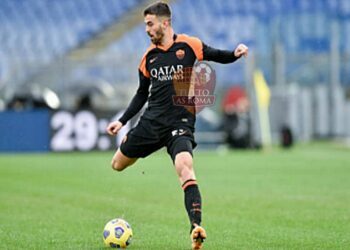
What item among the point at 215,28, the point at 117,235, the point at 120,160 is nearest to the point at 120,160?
the point at 120,160

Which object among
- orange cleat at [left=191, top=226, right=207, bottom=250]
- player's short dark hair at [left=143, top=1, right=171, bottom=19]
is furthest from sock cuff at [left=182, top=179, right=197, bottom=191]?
player's short dark hair at [left=143, top=1, right=171, bottom=19]

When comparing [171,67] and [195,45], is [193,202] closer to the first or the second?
[171,67]

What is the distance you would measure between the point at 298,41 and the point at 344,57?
2935 millimetres

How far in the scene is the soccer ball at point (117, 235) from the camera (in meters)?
7.38

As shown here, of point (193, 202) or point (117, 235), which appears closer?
point (193, 202)

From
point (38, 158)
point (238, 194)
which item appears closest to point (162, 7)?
point (238, 194)

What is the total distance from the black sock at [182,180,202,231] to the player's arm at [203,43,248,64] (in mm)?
1095

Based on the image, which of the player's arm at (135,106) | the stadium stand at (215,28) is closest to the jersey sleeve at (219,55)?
the player's arm at (135,106)

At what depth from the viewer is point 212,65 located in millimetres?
25141

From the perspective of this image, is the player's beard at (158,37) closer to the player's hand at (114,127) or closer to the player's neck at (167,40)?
the player's neck at (167,40)

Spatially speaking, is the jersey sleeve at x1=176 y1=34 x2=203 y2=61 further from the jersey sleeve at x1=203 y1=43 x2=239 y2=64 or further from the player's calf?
the player's calf

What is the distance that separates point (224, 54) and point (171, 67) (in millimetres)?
466

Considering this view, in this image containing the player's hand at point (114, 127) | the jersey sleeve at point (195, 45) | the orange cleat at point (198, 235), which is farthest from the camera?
the player's hand at point (114, 127)

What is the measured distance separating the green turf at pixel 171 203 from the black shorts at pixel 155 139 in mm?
802
